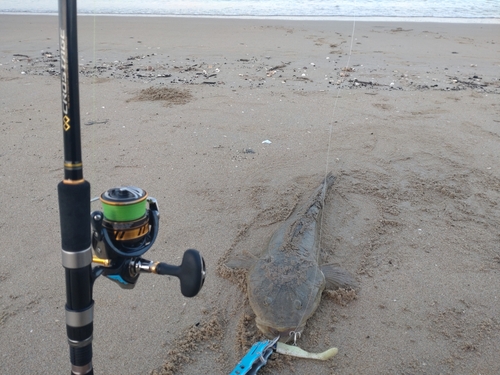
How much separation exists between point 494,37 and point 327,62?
6081mm

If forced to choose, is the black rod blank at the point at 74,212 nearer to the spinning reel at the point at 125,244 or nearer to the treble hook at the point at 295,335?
the spinning reel at the point at 125,244

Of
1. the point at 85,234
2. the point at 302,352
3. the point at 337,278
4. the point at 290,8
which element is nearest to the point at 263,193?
the point at 337,278

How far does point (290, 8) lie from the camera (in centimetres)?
1817

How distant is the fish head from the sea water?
14.6 metres

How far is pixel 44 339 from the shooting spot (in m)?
2.59

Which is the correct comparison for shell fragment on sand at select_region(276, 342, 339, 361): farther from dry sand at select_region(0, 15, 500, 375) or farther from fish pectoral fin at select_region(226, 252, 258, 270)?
fish pectoral fin at select_region(226, 252, 258, 270)

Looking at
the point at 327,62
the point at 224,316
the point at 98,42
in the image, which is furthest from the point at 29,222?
the point at 98,42

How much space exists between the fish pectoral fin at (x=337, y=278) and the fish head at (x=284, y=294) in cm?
5

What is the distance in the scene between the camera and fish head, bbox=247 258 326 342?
9.02 ft

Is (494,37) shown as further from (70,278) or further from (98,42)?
(70,278)

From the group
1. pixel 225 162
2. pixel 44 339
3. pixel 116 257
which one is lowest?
pixel 44 339

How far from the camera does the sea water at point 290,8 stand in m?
16.8

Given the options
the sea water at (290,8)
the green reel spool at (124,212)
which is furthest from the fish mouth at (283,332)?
the sea water at (290,8)

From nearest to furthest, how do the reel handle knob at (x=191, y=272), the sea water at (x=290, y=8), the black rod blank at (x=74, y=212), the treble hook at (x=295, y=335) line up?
1. the black rod blank at (x=74, y=212)
2. the reel handle knob at (x=191, y=272)
3. the treble hook at (x=295, y=335)
4. the sea water at (x=290, y=8)
